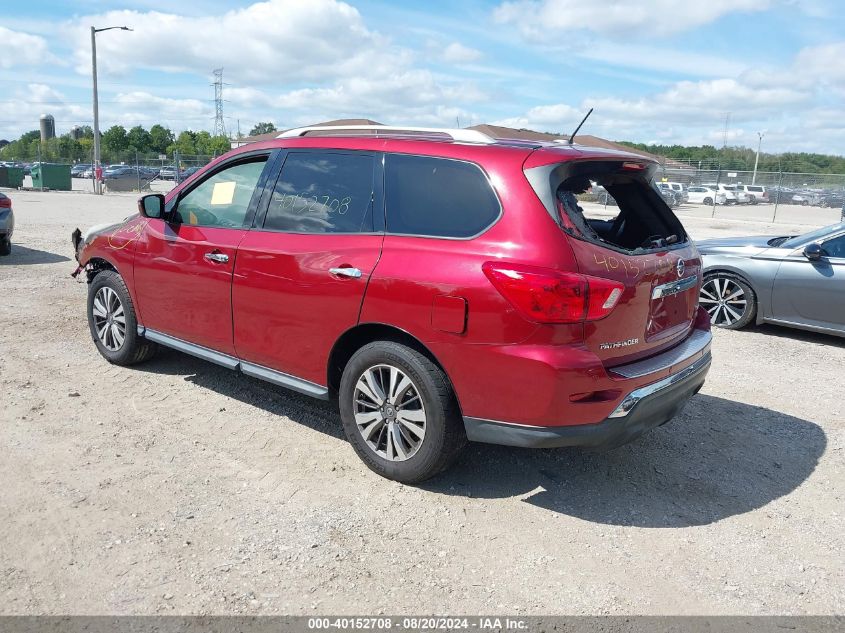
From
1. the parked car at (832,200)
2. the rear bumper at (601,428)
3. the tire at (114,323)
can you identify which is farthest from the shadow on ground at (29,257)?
the parked car at (832,200)

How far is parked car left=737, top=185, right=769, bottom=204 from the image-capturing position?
1680 inches

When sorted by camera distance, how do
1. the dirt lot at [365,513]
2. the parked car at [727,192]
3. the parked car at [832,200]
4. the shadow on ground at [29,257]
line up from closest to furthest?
the dirt lot at [365,513]
the shadow on ground at [29,257]
the parked car at [832,200]
the parked car at [727,192]

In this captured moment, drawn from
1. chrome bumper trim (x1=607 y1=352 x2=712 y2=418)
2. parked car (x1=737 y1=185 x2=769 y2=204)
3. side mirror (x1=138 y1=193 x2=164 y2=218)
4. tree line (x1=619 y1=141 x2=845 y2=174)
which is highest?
tree line (x1=619 y1=141 x2=845 y2=174)

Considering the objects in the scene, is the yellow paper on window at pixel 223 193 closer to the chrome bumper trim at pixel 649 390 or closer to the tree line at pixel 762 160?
the chrome bumper trim at pixel 649 390

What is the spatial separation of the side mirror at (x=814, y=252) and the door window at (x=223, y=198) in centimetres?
561

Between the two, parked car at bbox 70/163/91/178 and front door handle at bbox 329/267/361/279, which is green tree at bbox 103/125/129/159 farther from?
front door handle at bbox 329/267/361/279

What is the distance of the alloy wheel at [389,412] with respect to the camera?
364 cm

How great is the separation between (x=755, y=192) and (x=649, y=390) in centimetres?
4500

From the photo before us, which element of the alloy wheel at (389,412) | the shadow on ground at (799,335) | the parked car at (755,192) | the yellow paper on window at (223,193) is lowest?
the shadow on ground at (799,335)

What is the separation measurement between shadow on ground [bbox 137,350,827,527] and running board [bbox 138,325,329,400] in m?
0.45

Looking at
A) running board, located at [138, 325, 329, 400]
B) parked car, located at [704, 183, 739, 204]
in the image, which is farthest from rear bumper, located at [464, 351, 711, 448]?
parked car, located at [704, 183, 739, 204]

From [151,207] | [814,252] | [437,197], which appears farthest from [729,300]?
[151,207]

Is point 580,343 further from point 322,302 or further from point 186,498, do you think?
point 186,498

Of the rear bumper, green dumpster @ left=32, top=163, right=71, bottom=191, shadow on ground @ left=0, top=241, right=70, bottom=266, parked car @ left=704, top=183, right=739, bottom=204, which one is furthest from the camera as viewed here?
parked car @ left=704, top=183, right=739, bottom=204
